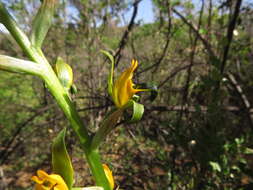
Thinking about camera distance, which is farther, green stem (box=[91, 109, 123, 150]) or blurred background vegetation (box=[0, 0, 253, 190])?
blurred background vegetation (box=[0, 0, 253, 190])

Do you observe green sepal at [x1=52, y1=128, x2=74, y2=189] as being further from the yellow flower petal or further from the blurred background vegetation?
the blurred background vegetation

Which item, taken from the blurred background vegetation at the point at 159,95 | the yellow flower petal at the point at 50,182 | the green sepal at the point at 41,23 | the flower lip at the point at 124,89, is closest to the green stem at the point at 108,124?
the flower lip at the point at 124,89

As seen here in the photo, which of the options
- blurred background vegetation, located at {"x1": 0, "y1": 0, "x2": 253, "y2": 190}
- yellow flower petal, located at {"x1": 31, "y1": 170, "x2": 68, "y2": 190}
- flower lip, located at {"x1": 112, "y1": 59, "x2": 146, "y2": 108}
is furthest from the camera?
blurred background vegetation, located at {"x1": 0, "y1": 0, "x2": 253, "y2": 190}

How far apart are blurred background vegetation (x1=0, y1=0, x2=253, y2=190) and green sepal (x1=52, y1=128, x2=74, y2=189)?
48.1 inches

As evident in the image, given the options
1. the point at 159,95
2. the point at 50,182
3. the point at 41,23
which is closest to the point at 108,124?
the point at 50,182

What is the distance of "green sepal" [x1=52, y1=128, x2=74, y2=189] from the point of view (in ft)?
2.50

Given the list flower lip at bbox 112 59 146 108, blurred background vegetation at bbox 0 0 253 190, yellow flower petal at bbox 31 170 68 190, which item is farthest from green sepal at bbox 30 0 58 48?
blurred background vegetation at bbox 0 0 253 190

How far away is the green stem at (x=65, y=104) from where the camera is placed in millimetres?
860

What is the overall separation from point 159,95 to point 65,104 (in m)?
2.56

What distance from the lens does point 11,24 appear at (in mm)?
855

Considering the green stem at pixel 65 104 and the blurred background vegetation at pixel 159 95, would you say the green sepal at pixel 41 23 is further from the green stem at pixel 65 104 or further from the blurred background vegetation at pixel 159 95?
the blurred background vegetation at pixel 159 95

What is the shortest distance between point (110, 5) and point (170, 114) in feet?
6.43

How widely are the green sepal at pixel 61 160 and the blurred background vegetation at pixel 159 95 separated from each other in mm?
1222

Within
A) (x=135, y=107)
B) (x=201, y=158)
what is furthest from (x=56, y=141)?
(x=201, y=158)
